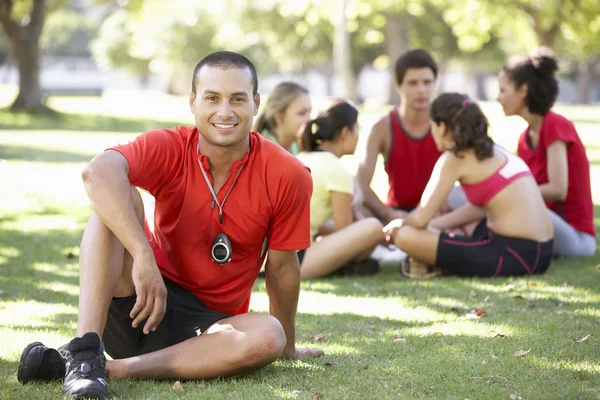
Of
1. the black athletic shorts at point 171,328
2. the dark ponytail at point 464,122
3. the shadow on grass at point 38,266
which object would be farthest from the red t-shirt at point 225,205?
the dark ponytail at point 464,122

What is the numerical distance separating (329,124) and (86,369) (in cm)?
387

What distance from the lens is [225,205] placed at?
4074mm

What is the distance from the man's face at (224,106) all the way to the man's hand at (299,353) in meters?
1.16

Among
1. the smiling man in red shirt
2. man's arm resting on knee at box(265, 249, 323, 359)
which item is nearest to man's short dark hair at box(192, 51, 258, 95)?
the smiling man in red shirt

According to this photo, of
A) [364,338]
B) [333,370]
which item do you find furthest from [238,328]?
[364,338]

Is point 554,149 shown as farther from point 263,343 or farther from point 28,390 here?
point 28,390

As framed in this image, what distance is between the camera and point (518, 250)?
686cm

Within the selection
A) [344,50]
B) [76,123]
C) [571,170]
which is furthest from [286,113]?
[344,50]

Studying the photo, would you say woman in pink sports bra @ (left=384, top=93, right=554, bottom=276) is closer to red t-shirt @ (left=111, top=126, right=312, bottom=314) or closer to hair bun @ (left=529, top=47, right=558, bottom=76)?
hair bun @ (left=529, top=47, right=558, bottom=76)

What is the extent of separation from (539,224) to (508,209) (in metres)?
0.29

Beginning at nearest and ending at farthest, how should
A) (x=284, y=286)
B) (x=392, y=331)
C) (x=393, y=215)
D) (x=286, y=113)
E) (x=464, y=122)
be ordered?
(x=284, y=286)
(x=392, y=331)
(x=464, y=122)
(x=286, y=113)
(x=393, y=215)

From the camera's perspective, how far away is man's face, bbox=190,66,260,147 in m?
3.99

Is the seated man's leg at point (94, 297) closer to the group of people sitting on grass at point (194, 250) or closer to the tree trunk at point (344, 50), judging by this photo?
the group of people sitting on grass at point (194, 250)

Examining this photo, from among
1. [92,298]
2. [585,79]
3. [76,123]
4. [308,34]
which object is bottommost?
[76,123]
